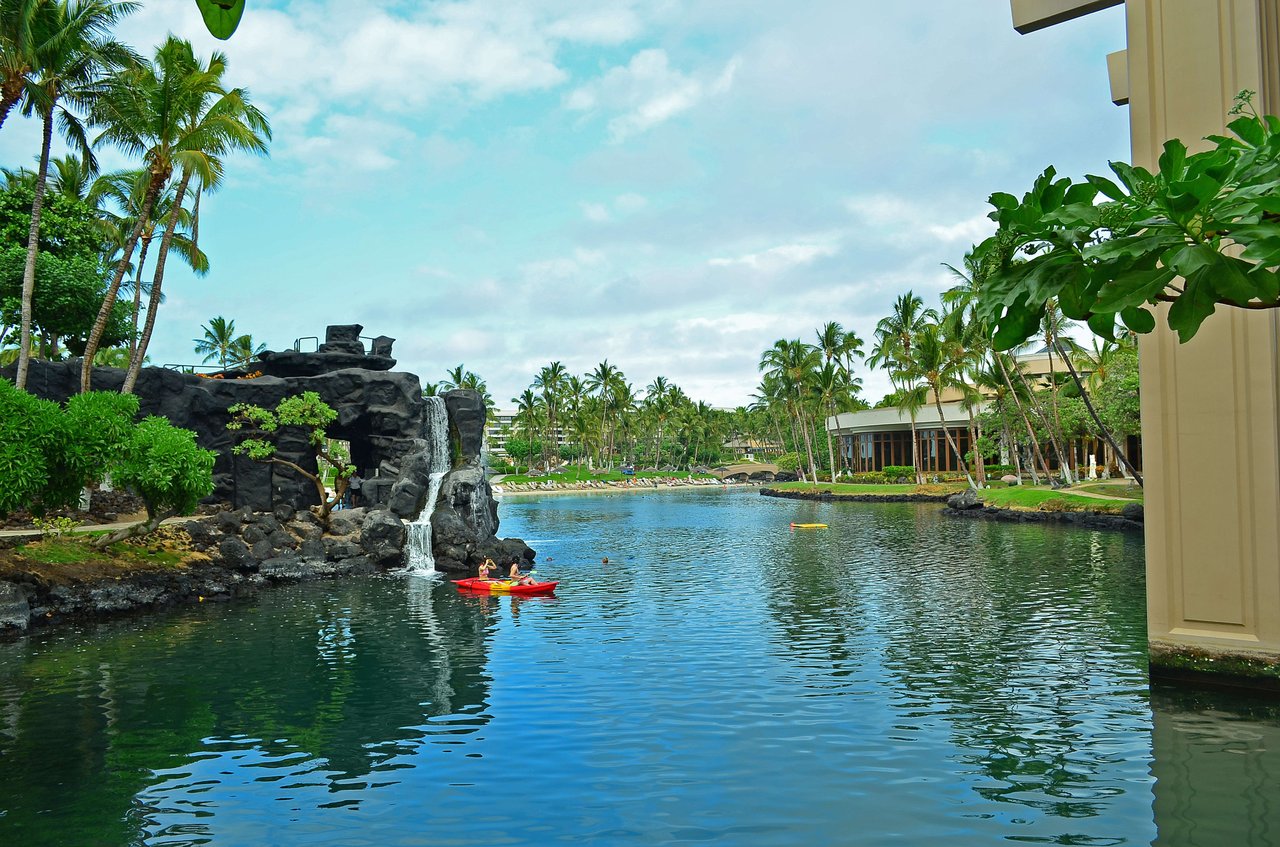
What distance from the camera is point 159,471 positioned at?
926 inches

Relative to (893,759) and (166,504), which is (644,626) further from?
(166,504)

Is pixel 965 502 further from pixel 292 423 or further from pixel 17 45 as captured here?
pixel 17 45

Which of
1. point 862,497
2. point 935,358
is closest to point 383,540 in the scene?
point 935,358

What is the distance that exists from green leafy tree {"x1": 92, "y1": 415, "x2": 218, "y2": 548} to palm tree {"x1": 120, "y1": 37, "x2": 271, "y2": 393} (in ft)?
19.8

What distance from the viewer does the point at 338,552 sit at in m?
32.7

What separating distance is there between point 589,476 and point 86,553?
103371 millimetres

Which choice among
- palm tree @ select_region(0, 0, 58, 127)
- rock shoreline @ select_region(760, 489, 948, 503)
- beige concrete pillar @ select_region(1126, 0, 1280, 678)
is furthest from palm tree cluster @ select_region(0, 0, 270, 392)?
rock shoreline @ select_region(760, 489, 948, 503)

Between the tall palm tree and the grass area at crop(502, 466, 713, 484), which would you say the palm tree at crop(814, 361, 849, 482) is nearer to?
the grass area at crop(502, 466, 713, 484)

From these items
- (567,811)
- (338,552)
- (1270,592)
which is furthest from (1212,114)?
(338,552)

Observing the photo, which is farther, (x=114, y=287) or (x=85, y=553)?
(x=114, y=287)

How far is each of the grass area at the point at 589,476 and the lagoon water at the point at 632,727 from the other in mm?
94048

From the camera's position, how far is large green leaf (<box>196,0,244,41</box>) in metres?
1.89

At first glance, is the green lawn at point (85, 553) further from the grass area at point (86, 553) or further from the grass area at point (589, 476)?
the grass area at point (589, 476)

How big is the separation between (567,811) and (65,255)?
3738cm
